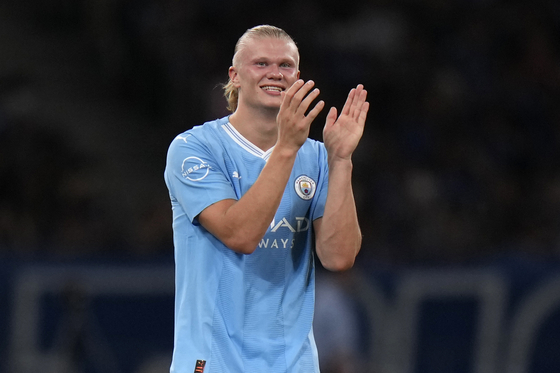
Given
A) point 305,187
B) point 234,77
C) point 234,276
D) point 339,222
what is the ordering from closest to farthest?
point 234,276, point 339,222, point 305,187, point 234,77

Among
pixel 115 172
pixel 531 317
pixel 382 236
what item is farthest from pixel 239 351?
pixel 115 172

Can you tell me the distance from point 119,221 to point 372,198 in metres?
2.86

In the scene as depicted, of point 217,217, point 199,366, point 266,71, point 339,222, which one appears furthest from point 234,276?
point 266,71

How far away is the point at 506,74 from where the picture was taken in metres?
10.5

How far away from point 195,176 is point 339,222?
2.09ft

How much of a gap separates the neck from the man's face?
5 cm

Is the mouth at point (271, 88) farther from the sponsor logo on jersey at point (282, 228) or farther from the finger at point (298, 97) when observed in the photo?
the sponsor logo on jersey at point (282, 228)

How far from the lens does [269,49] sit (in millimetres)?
3543

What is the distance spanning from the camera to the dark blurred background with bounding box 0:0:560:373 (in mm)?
8766

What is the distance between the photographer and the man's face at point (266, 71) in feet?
11.5

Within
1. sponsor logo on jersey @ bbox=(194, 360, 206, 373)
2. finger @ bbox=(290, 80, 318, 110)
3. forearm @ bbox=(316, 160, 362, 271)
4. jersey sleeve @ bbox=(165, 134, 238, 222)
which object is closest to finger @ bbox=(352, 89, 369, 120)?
forearm @ bbox=(316, 160, 362, 271)

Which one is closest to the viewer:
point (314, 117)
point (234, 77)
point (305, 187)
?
point (314, 117)

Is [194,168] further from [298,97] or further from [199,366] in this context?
[199,366]

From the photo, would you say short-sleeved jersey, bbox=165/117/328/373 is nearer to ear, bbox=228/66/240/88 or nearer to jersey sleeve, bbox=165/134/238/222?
jersey sleeve, bbox=165/134/238/222
